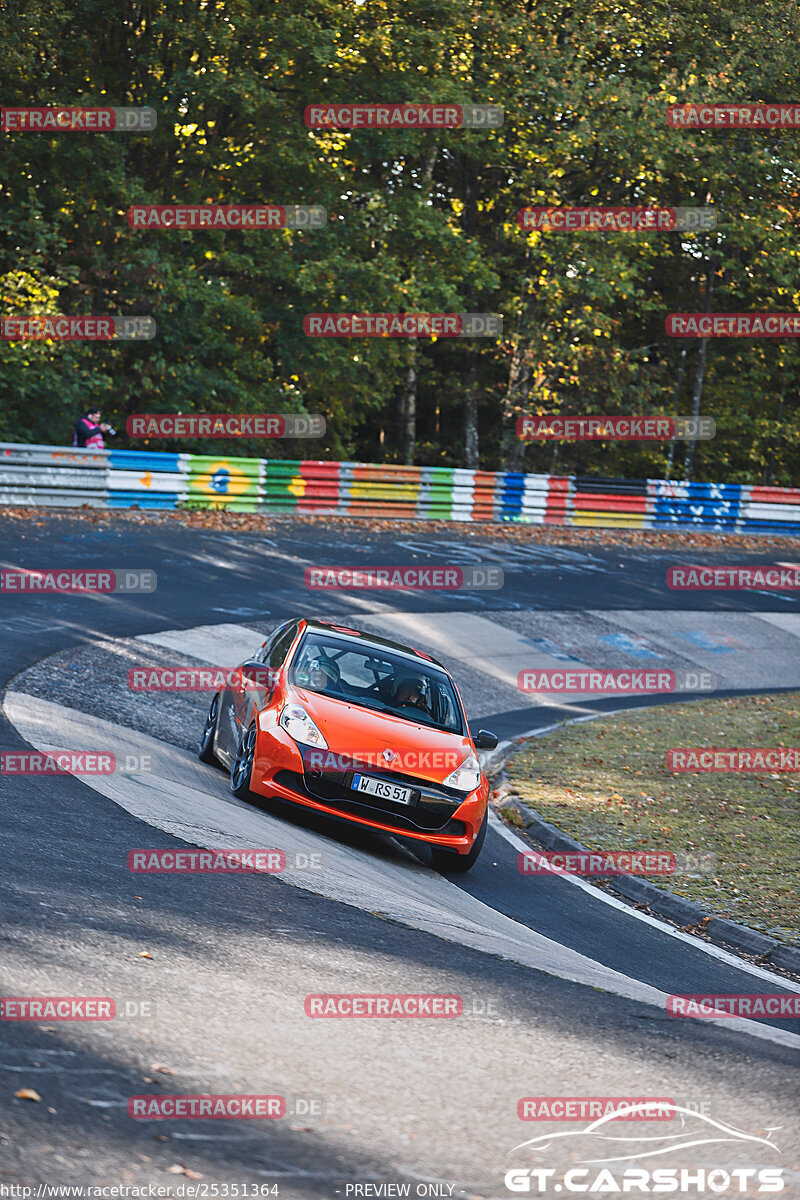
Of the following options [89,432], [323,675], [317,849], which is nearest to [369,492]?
[89,432]

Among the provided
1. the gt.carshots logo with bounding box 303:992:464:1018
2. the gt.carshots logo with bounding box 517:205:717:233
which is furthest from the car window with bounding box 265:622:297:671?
the gt.carshots logo with bounding box 517:205:717:233

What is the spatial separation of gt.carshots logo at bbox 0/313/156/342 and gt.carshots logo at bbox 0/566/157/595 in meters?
9.97

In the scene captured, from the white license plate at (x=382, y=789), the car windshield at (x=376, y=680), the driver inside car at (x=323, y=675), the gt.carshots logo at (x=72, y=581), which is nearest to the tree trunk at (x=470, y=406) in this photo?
the gt.carshots logo at (x=72, y=581)

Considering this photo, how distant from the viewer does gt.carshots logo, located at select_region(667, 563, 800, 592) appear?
28.2 metres

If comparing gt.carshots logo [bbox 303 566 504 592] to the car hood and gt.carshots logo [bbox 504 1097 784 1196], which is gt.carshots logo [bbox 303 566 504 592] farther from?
gt.carshots logo [bbox 504 1097 784 1196]

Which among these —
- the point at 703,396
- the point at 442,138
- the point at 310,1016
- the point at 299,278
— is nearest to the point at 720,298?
the point at 703,396

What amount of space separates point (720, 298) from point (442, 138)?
48.7 feet

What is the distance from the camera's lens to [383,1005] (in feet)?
17.4

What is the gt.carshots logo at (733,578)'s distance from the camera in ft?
92.4

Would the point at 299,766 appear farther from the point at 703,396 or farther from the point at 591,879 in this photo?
the point at 703,396

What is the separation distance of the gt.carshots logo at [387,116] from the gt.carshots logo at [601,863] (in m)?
24.9

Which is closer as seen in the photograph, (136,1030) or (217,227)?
(136,1030)

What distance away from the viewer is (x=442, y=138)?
33375 mm

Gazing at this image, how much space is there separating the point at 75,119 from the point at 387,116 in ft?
25.2
